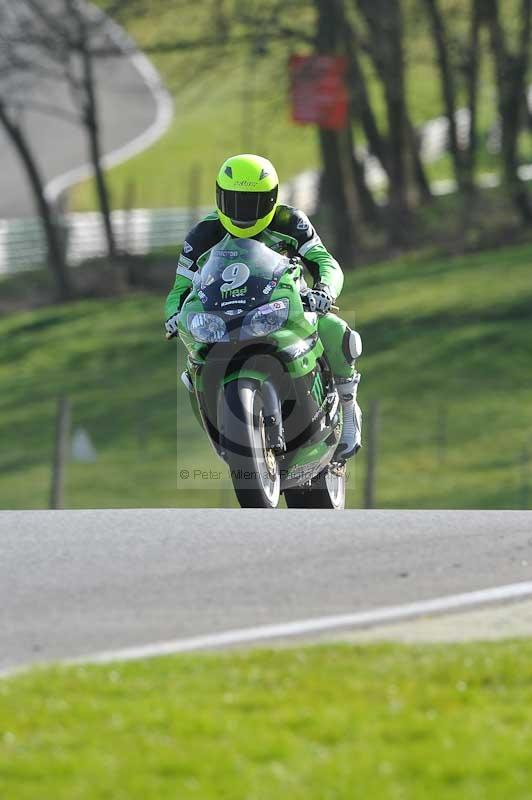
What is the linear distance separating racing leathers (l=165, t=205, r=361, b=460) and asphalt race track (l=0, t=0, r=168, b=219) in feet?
122

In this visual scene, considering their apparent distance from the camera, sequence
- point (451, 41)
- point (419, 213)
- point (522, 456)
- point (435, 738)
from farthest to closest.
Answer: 1. point (419, 213)
2. point (451, 41)
3. point (522, 456)
4. point (435, 738)

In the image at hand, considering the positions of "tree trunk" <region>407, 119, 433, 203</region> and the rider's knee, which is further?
"tree trunk" <region>407, 119, 433, 203</region>

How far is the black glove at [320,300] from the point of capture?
9977 mm

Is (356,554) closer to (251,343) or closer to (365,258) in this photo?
(251,343)

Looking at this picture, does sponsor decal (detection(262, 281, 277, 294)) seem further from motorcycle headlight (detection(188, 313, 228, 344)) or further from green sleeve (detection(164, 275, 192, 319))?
green sleeve (detection(164, 275, 192, 319))

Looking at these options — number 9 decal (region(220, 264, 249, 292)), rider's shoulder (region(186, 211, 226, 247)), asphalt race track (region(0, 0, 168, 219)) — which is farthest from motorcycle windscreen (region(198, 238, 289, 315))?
asphalt race track (region(0, 0, 168, 219))

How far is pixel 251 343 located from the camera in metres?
9.55

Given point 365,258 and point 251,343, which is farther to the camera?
point 365,258

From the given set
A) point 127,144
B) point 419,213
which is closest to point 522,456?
point 419,213

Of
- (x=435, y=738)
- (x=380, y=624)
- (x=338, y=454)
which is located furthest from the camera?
(x=338, y=454)

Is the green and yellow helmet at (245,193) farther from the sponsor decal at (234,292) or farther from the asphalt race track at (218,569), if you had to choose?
the asphalt race track at (218,569)

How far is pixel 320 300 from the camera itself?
32.9ft

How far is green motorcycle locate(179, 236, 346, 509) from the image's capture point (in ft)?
30.7

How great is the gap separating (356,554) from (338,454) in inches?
87.5
